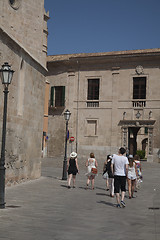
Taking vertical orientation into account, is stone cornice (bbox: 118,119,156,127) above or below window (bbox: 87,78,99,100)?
below

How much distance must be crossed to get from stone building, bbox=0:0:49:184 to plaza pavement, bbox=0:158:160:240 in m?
1.96

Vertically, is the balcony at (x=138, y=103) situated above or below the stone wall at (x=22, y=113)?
above

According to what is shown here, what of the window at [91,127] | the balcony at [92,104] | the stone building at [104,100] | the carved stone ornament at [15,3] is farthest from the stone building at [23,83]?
the window at [91,127]

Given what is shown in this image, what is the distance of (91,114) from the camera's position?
34.1 meters

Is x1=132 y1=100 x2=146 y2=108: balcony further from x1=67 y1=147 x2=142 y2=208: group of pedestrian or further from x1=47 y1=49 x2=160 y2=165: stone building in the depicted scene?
x1=67 y1=147 x2=142 y2=208: group of pedestrian

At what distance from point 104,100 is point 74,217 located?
26.3m

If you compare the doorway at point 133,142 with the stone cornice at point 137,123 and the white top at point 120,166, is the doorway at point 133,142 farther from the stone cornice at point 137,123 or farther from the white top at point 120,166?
the white top at point 120,166

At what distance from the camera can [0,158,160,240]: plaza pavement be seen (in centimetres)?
619

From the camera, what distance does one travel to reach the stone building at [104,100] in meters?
32.1

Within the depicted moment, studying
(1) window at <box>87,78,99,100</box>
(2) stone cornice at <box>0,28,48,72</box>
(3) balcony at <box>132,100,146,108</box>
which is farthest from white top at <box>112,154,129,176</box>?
(1) window at <box>87,78,99,100</box>

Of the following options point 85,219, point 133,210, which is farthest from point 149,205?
point 85,219

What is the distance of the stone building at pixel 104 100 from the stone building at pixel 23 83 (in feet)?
55.8

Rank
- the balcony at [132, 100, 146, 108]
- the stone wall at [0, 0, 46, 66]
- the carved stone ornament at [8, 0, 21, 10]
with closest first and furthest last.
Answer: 1. the stone wall at [0, 0, 46, 66]
2. the carved stone ornament at [8, 0, 21, 10]
3. the balcony at [132, 100, 146, 108]

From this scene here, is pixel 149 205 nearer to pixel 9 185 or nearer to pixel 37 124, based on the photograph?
pixel 9 185
